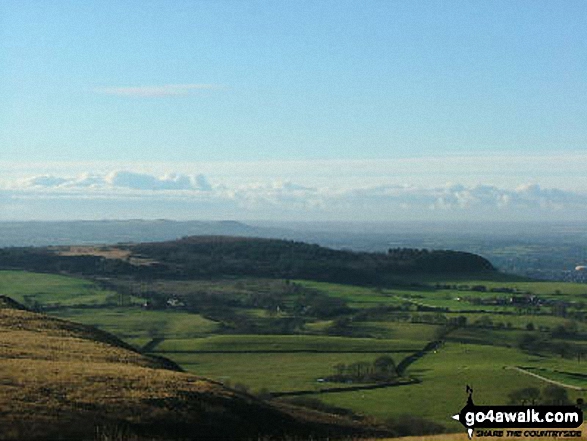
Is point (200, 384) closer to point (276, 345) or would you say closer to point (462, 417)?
→ point (462, 417)

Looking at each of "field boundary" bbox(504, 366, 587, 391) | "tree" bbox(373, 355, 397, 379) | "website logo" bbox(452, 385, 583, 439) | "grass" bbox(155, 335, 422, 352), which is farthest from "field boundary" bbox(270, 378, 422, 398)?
"website logo" bbox(452, 385, 583, 439)

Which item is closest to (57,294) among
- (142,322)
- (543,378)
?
(142,322)

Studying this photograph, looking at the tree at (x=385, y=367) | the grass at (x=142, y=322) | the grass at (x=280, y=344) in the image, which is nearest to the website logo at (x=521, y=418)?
the tree at (x=385, y=367)

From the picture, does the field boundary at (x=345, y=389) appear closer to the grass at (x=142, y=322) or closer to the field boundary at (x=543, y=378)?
the field boundary at (x=543, y=378)

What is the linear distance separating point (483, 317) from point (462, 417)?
14240 centimetres

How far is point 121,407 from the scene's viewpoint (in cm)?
3838

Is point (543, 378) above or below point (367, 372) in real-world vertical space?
above

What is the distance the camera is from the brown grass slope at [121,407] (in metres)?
34.9

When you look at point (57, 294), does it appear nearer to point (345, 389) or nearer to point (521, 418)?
point (345, 389)

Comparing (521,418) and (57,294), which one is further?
(57,294)

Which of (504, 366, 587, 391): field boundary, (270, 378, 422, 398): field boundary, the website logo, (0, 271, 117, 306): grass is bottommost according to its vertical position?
(270, 378, 422, 398): field boundary

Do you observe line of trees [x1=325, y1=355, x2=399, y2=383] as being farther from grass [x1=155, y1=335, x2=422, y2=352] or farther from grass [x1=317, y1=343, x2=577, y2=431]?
grass [x1=155, y1=335, x2=422, y2=352]

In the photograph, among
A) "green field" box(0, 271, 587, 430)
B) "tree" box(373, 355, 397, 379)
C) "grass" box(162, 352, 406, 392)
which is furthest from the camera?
"tree" box(373, 355, 397, 379)

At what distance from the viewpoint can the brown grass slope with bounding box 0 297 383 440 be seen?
3491cm
